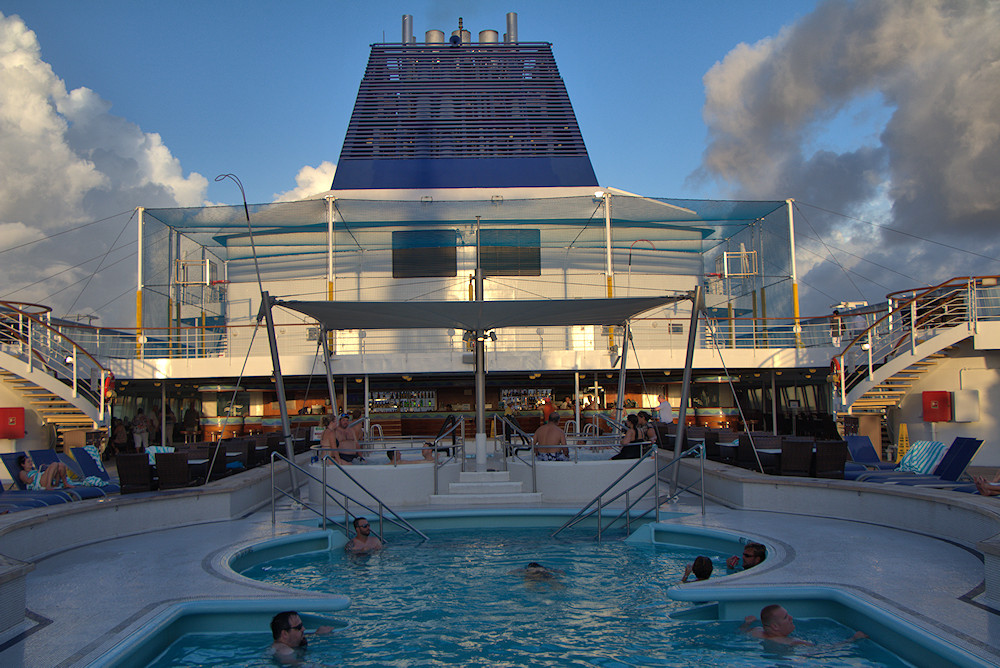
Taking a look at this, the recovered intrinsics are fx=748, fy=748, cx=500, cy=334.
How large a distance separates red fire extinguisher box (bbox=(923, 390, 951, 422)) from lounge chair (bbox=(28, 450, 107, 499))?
1540 cm

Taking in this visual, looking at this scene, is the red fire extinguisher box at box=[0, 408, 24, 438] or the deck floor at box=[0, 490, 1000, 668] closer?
the deck floor at box=[0, 490, 1000, 668]

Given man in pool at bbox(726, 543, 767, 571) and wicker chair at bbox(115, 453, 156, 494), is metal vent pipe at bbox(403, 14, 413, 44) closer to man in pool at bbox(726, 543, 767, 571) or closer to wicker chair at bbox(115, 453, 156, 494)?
wicker chair at bbox(115, 453, 156, 494)

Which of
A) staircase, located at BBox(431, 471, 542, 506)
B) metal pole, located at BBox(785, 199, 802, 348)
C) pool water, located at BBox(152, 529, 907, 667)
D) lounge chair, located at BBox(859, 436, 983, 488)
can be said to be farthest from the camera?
metal pole, located at BBox(785, 199, 802, 348)

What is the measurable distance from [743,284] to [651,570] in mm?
17327

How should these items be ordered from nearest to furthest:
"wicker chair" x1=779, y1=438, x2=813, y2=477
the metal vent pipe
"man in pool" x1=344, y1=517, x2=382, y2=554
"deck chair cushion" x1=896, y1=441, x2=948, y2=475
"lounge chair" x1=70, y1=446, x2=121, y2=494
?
1. "man in pool" x1=344, y1=517, x2=382, y2=554
2. "wicker chair" x1=779, y1=438, x2=813, y2=477
3. "deck chair cushion" x1=896, y1=441, x2=948, y2=475
4. "lounge chair" x1=70, y1=446, x2=121, y2=494
5. the metal vent pipe

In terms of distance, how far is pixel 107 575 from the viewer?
6238mm

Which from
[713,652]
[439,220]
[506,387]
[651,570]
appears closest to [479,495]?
[651,570]

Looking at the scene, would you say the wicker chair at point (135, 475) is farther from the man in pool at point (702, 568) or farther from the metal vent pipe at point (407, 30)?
the metal vent pipe at point (407, 30)

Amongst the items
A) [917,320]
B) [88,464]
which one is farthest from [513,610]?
[917,320]

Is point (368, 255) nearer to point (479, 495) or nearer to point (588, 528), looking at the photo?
point (479, 495)

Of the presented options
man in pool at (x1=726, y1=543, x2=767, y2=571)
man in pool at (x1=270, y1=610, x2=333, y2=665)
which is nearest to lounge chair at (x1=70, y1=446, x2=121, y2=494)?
man in pool at (x1=270, y1=610, x2=333, y2=665)

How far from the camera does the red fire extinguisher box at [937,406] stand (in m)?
15.6

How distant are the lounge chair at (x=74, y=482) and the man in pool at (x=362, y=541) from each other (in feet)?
13.3

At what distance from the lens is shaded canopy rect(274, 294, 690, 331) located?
10336 mm
